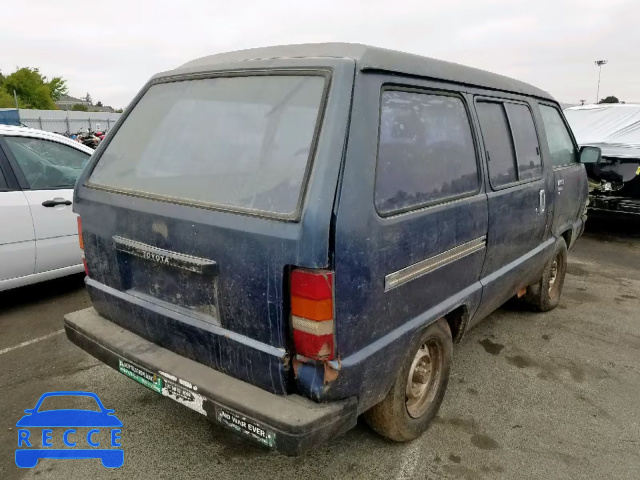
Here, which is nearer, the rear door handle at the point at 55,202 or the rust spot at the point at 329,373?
the rust spot at the point at 329,373

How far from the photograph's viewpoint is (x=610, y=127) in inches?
323

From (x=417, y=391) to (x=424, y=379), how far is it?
0.08 m

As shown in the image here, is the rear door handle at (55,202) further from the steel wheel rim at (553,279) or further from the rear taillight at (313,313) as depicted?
→ the steel wheel rim at (553,279)

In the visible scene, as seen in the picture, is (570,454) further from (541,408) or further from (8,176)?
(8,176)

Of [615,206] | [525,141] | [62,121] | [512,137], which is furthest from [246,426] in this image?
[62,121]

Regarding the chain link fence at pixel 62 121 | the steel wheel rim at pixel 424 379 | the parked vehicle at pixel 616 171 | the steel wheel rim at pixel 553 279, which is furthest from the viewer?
the chain link fence at pixel 62 121

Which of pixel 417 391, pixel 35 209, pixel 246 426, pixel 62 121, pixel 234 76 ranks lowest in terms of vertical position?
pixel 417 391

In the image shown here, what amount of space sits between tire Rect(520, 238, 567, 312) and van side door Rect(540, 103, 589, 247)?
0.74 feet

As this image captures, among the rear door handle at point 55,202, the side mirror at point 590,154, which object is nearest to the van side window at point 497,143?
Result: the side mirror at point 590,154

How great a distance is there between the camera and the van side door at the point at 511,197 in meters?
2.86

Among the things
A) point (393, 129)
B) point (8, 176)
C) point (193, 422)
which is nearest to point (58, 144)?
point (8, 176)

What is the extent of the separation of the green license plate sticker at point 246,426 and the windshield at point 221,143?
812 millimetres

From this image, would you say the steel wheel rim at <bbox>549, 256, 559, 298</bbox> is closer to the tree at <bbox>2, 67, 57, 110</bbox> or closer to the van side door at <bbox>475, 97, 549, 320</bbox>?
the van side door at <bbox>475, 97, 549, 320</bbox>

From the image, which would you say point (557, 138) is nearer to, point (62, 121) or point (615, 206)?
point (615, 206)
